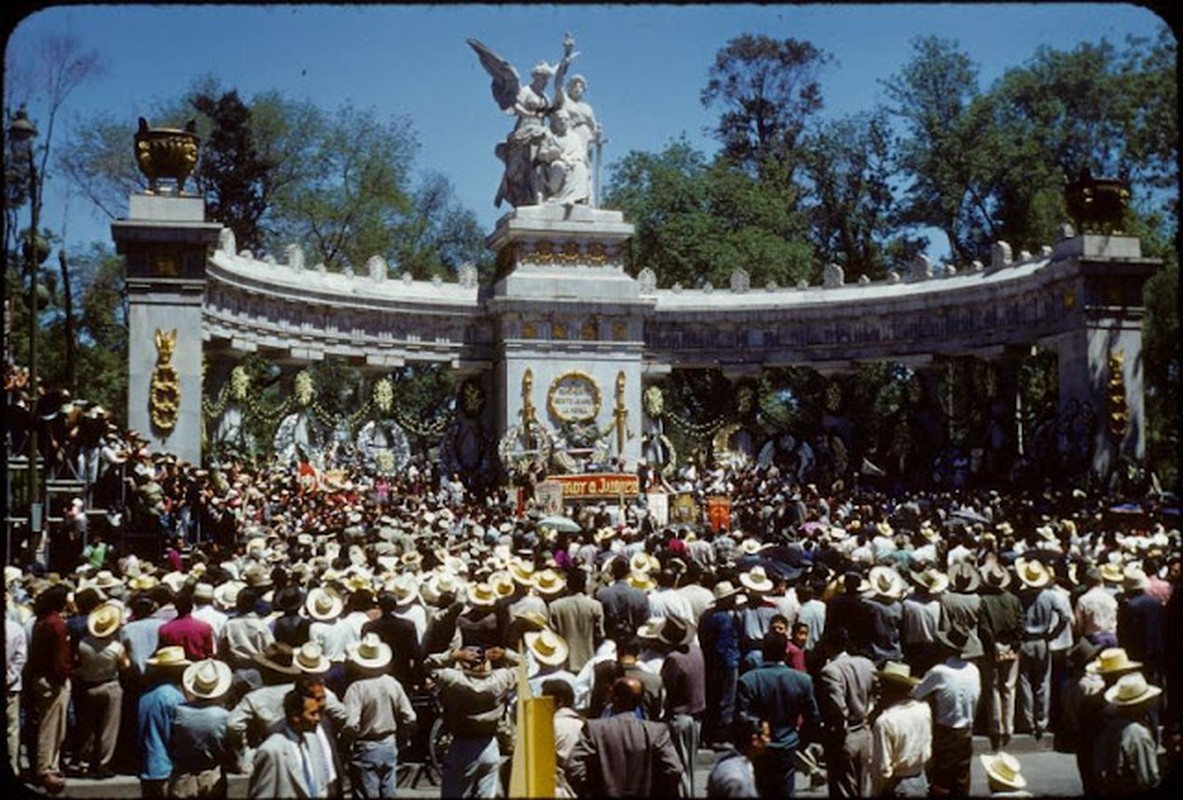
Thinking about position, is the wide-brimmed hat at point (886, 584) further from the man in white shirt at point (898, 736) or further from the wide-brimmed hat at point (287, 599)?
the wide-brimmed hat at point (287, 599)

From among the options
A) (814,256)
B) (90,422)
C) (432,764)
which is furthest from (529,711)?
(814,256)

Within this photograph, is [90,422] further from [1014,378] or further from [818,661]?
[1014,378]

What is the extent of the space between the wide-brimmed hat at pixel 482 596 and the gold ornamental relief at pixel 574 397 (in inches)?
1254

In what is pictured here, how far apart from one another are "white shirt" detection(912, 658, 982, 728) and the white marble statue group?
1458 inches

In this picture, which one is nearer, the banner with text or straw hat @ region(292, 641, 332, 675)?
straw hat @ region(292, 641, 332, 675)

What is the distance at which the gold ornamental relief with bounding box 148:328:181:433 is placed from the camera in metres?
35.6

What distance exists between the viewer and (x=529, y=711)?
932 centimetres

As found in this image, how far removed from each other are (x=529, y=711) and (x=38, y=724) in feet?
25.6

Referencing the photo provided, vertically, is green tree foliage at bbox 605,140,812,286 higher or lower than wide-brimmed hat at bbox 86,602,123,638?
higher

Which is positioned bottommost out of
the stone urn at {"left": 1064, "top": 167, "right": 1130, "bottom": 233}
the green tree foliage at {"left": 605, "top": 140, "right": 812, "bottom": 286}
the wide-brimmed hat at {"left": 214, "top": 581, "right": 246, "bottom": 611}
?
the wide-brimmed hat at {"left": 214, "top": 581, "right": 246, "bottom": 611}

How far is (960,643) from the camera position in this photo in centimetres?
1406

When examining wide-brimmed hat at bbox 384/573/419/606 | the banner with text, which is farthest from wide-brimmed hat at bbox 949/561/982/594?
the banner with text

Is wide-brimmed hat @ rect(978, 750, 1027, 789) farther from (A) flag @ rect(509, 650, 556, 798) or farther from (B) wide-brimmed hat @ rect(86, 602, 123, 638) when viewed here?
(B) wide-brimmed hat @ rect(86, 602, 123, 638)

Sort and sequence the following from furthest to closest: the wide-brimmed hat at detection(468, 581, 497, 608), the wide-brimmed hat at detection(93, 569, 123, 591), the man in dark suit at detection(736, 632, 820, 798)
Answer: the wide-brimmed hat at detection(93, 569, 123, 591)
the wide-brimmed hat at detection(468, 581, 497, 608)
the man in dark suit at detection(736, 632, 820, 798)
